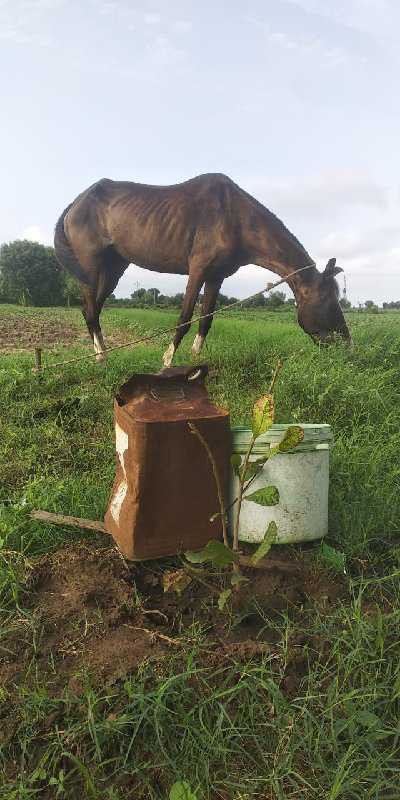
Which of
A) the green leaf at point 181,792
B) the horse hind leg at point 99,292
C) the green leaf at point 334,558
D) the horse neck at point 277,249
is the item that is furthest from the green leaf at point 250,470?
the horse hind leg at point 99,292

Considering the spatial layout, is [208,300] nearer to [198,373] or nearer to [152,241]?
[152,241]

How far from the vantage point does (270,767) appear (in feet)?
3.88

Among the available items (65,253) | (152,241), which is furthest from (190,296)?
(65,253)

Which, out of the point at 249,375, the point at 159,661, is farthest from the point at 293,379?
the point at 159,661

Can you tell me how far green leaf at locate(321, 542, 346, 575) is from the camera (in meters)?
1.85

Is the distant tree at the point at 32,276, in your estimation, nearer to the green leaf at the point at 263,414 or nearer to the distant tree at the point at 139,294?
the distant tree at the point at 139,294

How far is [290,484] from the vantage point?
1.83m

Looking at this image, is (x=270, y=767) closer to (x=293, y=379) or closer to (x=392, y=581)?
(x=392, y=581)

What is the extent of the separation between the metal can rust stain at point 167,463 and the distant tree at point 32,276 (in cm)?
3244

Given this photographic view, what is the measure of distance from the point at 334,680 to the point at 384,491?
1.32 meters

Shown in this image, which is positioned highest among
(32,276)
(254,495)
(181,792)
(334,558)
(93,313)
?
→ (32,276)

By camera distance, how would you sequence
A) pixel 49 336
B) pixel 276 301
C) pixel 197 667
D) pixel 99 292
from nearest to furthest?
pixel 197 667, pixel 99 292, pixel 49 336, pixel 276 301

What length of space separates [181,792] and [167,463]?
2.81 ft

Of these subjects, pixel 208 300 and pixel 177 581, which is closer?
pixel 177 581
